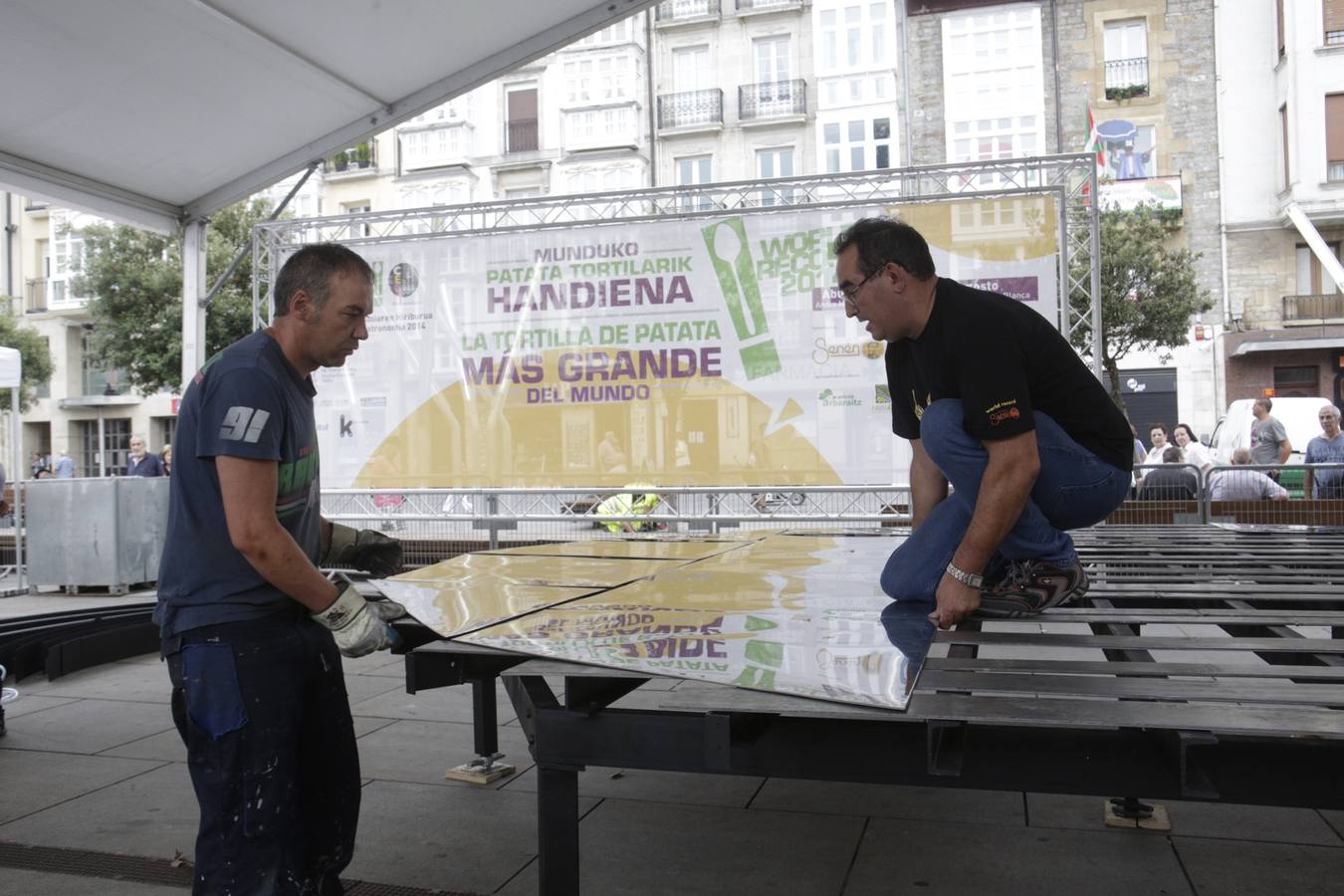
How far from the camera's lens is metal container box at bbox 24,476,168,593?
1082 centimetres

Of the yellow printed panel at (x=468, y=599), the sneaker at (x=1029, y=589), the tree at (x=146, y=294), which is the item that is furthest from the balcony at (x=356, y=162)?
the sneaker at (x=1029, y=589)

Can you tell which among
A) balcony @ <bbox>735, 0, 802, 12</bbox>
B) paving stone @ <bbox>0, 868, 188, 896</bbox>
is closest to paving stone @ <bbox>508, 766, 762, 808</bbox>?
paving stone @ <bbox>0, 868, 188, 896</bbox>

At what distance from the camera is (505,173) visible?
35438mm

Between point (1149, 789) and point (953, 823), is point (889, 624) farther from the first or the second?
point (953, 823)

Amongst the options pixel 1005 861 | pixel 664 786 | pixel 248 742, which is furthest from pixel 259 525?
pixel 1005 861

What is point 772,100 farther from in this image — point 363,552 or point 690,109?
point 363,552

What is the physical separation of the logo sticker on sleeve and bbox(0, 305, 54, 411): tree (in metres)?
35.7

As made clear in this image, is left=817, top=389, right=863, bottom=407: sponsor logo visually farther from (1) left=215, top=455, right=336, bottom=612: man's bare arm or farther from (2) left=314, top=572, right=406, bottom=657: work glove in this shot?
(1) left=215, top=455, right=336, bottom=612: man's bare arm

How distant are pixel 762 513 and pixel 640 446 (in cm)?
139

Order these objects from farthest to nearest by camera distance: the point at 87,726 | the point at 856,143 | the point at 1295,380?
the point at 856,143
the point at 1295,380
the point at 87,726

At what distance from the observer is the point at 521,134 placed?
35.3 m

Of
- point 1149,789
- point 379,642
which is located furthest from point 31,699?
point 1149,789

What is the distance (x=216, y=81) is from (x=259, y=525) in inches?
232

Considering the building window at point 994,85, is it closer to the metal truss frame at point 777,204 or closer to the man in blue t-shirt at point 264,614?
the metal truss frame at point 777,204
